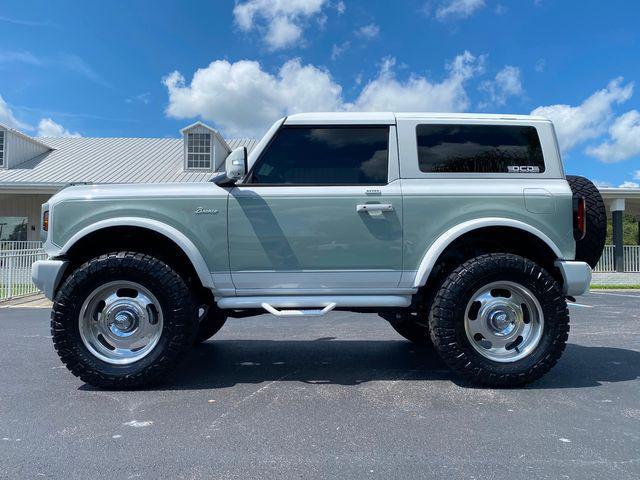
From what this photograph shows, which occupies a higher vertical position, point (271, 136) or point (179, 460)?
point (271, 136)

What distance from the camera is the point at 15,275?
35.8 feet

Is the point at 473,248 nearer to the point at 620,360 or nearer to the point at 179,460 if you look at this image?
the point at 620,360

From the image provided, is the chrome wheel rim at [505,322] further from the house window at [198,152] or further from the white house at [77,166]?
the house window at [198,152]

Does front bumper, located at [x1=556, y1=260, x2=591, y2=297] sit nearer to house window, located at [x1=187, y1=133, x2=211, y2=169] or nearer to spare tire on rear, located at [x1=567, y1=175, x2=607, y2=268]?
spare tire on rear, located at [x1=567, y1=175, x2=607, y2=268]

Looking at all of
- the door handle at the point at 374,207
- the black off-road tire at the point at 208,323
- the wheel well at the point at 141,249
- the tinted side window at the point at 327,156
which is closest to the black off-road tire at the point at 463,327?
the door handle at the point at 374,207

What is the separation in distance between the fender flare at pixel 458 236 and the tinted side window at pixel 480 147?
0.49 metres

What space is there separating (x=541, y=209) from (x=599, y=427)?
1634mm

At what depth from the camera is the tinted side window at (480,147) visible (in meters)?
3.79

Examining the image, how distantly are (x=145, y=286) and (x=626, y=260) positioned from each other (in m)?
18.1

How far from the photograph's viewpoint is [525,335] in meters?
3.65

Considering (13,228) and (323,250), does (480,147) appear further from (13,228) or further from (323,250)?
(13,228)

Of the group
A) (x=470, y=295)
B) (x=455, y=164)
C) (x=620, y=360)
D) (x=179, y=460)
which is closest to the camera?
(x=179, y=460)

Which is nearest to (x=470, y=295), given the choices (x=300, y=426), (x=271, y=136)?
(x=300, y=426)

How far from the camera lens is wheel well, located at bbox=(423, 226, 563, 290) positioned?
3693 millimetres
